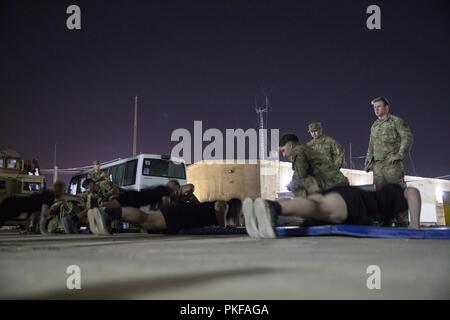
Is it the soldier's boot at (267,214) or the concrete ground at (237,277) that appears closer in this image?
the concrete ground at (237,277)

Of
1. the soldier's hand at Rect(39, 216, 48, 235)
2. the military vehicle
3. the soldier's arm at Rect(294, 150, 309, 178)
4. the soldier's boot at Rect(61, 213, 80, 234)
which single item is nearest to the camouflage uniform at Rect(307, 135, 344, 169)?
the soldier's arm at Rect(294, 150, 309, 178)

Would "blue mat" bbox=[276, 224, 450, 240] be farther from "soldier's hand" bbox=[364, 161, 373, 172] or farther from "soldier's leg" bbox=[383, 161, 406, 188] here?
"soldier's hand" bbox=[364, 161, 373, 172]

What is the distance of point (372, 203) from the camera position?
3844 mm

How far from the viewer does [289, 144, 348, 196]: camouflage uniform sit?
4.43 metres

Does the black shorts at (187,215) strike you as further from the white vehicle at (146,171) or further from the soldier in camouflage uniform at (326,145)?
the white vehicle at (146,171)

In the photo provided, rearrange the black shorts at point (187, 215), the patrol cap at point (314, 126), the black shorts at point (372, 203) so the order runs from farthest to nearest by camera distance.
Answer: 1. the patrol cap at point (314, 126)
2. the black shorts at point (187, 215)
3. the black shorts at point (372, 203)

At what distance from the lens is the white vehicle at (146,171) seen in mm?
11422

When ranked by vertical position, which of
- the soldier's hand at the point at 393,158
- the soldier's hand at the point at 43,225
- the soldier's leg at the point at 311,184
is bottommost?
the soldier's hand at the point at 43,225

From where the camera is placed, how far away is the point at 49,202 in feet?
28.0

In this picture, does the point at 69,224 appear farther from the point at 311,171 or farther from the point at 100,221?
the point at 311,171

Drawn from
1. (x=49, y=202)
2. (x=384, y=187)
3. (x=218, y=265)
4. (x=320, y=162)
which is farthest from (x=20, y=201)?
(x=218, y=265)
